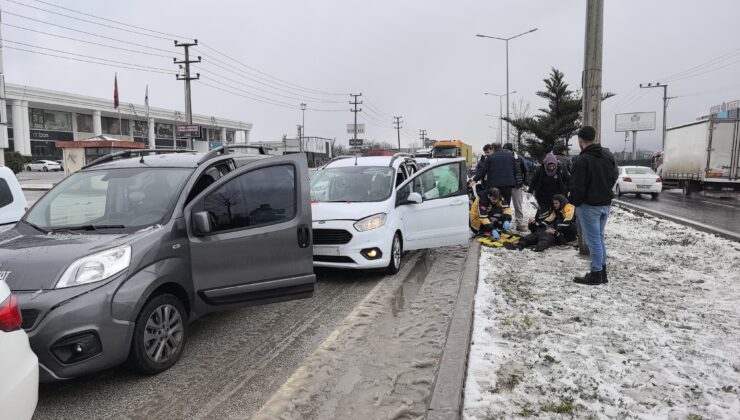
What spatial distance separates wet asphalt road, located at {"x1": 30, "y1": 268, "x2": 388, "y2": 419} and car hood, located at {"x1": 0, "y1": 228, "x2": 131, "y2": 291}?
2.98 feet

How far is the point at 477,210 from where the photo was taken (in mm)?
10008

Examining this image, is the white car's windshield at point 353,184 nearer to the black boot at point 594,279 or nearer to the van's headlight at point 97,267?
the black boot at point 594,279

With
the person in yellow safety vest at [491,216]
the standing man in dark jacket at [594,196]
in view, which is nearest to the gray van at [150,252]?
the standing man in dark jacket at [594,196]

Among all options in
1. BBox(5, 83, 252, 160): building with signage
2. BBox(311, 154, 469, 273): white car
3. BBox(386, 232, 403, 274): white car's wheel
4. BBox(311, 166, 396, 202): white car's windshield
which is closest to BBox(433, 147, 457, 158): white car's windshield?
BBox(5, 83, 252, 160): building with signage

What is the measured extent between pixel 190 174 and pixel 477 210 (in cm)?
675

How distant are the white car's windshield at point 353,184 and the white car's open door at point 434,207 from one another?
1.05ft

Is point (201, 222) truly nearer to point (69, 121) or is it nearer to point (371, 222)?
point (371, 222)

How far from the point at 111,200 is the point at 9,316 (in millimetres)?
2213

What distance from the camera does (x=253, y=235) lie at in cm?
445

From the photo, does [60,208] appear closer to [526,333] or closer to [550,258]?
[526,333]

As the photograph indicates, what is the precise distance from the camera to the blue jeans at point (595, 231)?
6020 millimetres

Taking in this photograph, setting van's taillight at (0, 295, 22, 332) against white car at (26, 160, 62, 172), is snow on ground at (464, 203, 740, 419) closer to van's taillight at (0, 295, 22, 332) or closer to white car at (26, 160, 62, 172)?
van's taillight at (0, 295, 22, 332)

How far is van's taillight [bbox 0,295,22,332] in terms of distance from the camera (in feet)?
7.82

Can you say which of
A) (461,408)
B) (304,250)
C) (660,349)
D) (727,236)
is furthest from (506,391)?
(727,236)
